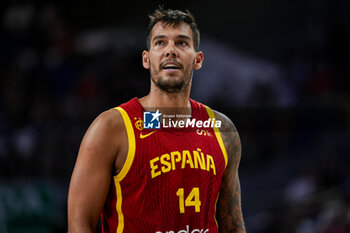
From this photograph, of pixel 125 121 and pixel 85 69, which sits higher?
pixel 85 69

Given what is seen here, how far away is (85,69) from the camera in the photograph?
9766 mm

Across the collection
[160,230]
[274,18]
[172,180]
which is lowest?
[160,230]

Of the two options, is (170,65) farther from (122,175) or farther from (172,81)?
(122,175)

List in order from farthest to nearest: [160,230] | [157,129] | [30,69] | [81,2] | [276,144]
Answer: [81,2] < [30,69] < [276,144] < [157,129] < [160,230]

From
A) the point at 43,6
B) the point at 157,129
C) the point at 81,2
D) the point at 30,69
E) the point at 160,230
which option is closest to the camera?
the point at 160,230

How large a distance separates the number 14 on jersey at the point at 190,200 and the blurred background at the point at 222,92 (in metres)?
4.15

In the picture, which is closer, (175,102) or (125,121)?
(125,121)

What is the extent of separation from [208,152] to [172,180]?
340 millimetres

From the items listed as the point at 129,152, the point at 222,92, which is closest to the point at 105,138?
the point at 129,152

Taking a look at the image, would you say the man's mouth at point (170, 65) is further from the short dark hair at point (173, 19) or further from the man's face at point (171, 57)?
the short dark hair at point (173, 19)

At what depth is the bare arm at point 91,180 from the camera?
2.95 metres

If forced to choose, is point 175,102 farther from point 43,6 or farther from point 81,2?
point 81,2

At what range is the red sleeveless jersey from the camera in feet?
9.91

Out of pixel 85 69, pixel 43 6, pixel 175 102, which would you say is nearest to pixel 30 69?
pixel 85 69
